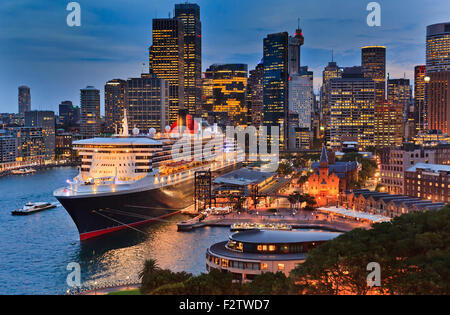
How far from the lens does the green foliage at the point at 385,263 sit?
17891mm

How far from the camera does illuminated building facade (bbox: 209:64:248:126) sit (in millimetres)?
188250

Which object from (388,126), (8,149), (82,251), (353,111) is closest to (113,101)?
(8,149)

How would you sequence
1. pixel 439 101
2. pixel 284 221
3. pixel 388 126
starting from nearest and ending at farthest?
pixel 284 221, pixel 439 101, pixel 388 126

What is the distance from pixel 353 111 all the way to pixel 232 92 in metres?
53.7

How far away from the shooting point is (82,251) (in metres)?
35.4

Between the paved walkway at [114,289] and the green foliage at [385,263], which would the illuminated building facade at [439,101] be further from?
the paved walkway at [114,289]

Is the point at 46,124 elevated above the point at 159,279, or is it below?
above

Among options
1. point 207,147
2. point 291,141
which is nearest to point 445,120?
point 291,141

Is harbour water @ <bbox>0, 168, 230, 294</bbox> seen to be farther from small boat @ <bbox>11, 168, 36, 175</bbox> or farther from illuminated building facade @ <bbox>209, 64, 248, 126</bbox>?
illuminated building facade @ <bbox>209, 64, 248, 126</bbox>

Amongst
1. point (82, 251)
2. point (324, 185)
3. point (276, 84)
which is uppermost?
point (276, 84)

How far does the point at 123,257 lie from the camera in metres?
34.0

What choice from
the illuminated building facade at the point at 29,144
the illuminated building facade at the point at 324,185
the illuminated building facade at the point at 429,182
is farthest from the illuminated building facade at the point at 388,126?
the illuminated building facade at the point at 429,182

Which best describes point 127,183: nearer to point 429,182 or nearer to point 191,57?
point 429,182
